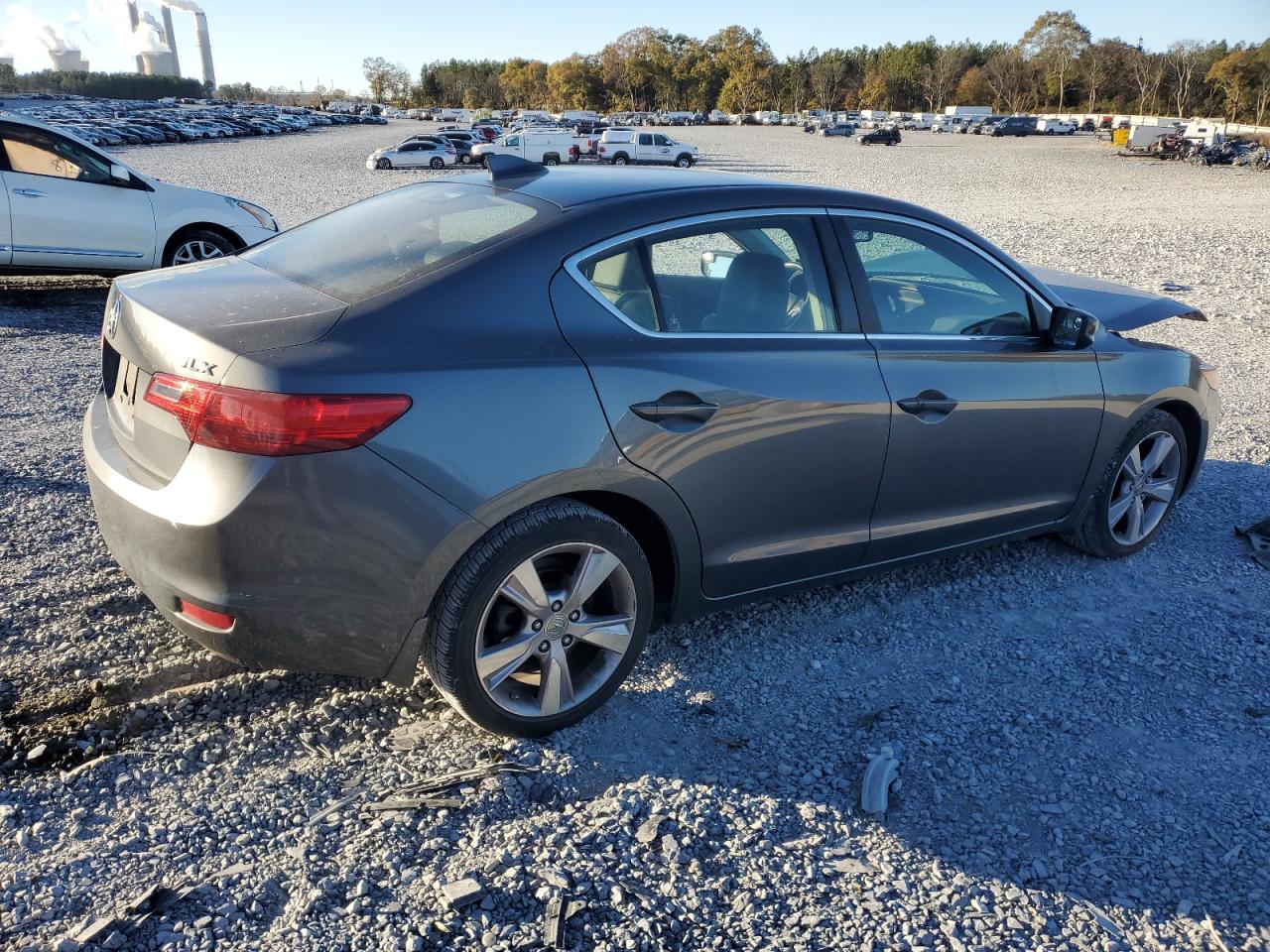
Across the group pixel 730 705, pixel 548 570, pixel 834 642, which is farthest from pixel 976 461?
pixel 548 570

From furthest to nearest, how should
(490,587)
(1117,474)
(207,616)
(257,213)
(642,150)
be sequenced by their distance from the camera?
1. (642,150)
2. (257,213)
3. (1117,474)
4. (490,587)
5. (207,616)

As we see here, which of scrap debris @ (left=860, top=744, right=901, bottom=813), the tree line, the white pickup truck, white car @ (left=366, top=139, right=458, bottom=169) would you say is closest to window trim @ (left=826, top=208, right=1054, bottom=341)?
scrap debris @ (left=860, top=744, right=901, bottom=813)

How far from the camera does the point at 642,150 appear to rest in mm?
43812

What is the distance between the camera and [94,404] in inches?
139

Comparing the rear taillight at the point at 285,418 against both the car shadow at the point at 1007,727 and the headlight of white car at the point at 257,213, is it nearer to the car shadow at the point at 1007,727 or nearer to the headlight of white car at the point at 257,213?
the car shadow at the point at 1007,727

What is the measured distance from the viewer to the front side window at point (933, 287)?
12.2 ft

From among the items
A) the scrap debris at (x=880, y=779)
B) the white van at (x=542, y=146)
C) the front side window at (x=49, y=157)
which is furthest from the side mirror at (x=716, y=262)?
the white van at (x=542, y=146)

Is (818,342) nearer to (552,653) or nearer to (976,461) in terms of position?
(976,461)

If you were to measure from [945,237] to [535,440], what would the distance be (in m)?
2.02

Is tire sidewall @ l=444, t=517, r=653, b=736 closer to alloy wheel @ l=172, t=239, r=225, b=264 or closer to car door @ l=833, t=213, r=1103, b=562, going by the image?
car door @ l=833, t=213, r=1103, b=562

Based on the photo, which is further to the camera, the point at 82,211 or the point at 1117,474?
the point at 82,211

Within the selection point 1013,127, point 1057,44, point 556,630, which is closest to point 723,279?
point 556,630

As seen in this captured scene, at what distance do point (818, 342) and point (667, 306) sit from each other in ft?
1.92

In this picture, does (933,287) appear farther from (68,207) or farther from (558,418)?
(68,207)
